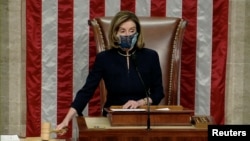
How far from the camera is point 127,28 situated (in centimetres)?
304

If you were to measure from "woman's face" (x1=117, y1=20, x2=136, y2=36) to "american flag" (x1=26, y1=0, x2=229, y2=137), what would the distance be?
99 cm

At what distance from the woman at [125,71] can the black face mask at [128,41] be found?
0.24 feet

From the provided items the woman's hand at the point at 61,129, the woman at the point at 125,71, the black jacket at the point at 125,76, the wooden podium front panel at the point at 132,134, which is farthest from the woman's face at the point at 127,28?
the wooden podium front panel at the point at 132,134

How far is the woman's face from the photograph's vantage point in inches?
119

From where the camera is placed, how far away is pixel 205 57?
13.5ft

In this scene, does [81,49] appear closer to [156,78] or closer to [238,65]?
[156,78]

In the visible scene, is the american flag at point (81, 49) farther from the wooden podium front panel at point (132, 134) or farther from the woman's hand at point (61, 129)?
the wooden podium front panel at point (132, 134)

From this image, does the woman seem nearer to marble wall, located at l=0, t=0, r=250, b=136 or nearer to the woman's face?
the woman's face

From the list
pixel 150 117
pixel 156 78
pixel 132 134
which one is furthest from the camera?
pixel 156 78

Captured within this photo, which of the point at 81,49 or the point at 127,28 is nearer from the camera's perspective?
the point at 127,28

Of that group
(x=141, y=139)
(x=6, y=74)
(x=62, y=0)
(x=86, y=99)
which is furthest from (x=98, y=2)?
(x=141, y=139)

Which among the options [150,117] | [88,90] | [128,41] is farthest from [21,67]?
[150,117]

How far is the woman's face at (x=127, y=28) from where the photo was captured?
3.03 metres

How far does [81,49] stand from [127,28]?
1.06 m
